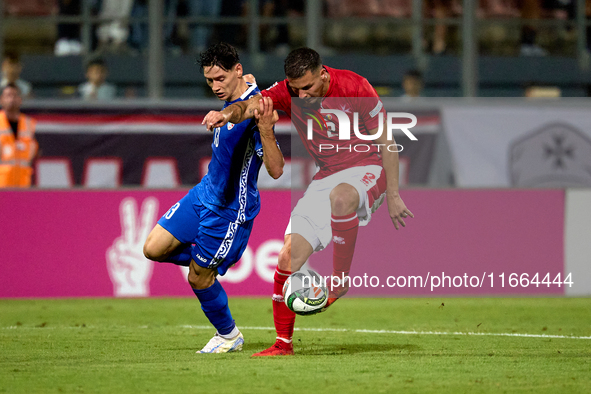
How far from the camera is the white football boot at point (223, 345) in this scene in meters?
5.38

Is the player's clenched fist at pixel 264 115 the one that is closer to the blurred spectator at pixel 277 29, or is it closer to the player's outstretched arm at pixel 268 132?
the player's outstretched arm at pixel 268 132

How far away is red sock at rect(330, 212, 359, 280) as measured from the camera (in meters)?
5.54

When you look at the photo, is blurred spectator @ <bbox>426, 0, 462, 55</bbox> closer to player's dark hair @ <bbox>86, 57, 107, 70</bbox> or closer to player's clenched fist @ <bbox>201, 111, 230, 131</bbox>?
player's dark hair @ <bbox>86, 57, 107, 70</bbox>

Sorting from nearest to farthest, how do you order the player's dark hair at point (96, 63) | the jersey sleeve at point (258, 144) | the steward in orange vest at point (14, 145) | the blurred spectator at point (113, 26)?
the jersey sleeve at point (258, 144) → the steward in orange vest at point (14, 145) → the player's dark hair at point (96, 63) → the blurred spectator at point (113, 26)

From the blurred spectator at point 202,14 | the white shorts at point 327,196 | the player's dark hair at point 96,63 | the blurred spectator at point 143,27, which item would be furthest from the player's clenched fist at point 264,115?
the blurred spectator at point 202,14

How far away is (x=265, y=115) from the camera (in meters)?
4.87

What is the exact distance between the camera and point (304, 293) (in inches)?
198

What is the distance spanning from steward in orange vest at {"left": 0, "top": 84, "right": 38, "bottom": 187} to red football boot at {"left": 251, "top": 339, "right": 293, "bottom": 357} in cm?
573

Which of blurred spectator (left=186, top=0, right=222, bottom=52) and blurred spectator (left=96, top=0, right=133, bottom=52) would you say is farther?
blurred spectator (left=186, top=0, right=222, bottom=52)

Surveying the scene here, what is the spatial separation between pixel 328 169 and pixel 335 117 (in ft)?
1.15

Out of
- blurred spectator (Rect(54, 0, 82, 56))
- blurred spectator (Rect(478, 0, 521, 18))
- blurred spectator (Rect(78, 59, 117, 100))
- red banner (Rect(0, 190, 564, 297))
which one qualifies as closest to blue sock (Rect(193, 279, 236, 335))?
red banner (Rect(0, 190, 564, 297))

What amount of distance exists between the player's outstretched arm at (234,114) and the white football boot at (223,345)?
1.47 metres

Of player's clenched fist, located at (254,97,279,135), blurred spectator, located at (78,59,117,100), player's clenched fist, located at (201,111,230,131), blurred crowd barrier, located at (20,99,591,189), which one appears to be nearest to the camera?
player's clenched fist, located at (201,111,230,131)

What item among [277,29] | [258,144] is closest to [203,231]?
[258,144]
